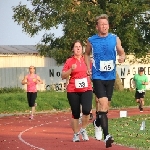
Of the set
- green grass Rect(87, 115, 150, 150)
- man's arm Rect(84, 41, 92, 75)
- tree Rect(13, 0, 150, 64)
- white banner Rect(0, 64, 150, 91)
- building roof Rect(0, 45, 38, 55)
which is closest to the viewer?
man's arm Rect(84, 41, 92, 75)

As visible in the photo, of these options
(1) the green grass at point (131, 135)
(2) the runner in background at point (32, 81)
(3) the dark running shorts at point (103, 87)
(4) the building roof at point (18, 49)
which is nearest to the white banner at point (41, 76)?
(4) the building roof at point (18, 49)

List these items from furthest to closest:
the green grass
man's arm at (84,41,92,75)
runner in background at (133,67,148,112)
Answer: runner in background at (133,67,148,112)
the green grass
man's arm at (84,41,92,75)

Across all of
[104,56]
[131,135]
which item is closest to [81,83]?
[104,56]

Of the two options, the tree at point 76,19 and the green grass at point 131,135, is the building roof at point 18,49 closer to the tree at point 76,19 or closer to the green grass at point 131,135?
the tree at point 76,19

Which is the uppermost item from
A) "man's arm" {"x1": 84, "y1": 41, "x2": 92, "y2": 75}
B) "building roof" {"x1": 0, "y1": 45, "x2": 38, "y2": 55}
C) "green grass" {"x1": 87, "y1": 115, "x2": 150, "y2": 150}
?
"building roof" {"x1": 0, "y1": 45, "x2": 38, "y2": 55}

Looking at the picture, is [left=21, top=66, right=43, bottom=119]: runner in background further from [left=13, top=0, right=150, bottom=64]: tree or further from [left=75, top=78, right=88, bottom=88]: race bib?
[left=13, top=0, right=150, bottom=64]: tree

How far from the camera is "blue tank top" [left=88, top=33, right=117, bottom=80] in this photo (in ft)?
42.1

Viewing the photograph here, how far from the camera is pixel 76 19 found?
143 ft

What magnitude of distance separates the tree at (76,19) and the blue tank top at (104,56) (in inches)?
1191

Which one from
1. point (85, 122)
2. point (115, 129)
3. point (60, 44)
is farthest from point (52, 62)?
point (85, 122)

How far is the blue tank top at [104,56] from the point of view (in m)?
12.8

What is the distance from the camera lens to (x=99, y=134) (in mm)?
13930

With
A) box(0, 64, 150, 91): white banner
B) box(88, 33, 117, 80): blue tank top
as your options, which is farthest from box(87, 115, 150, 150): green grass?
box(0, 64, 150, 91): white banner

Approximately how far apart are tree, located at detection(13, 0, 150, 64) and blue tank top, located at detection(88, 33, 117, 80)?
30.2 m
